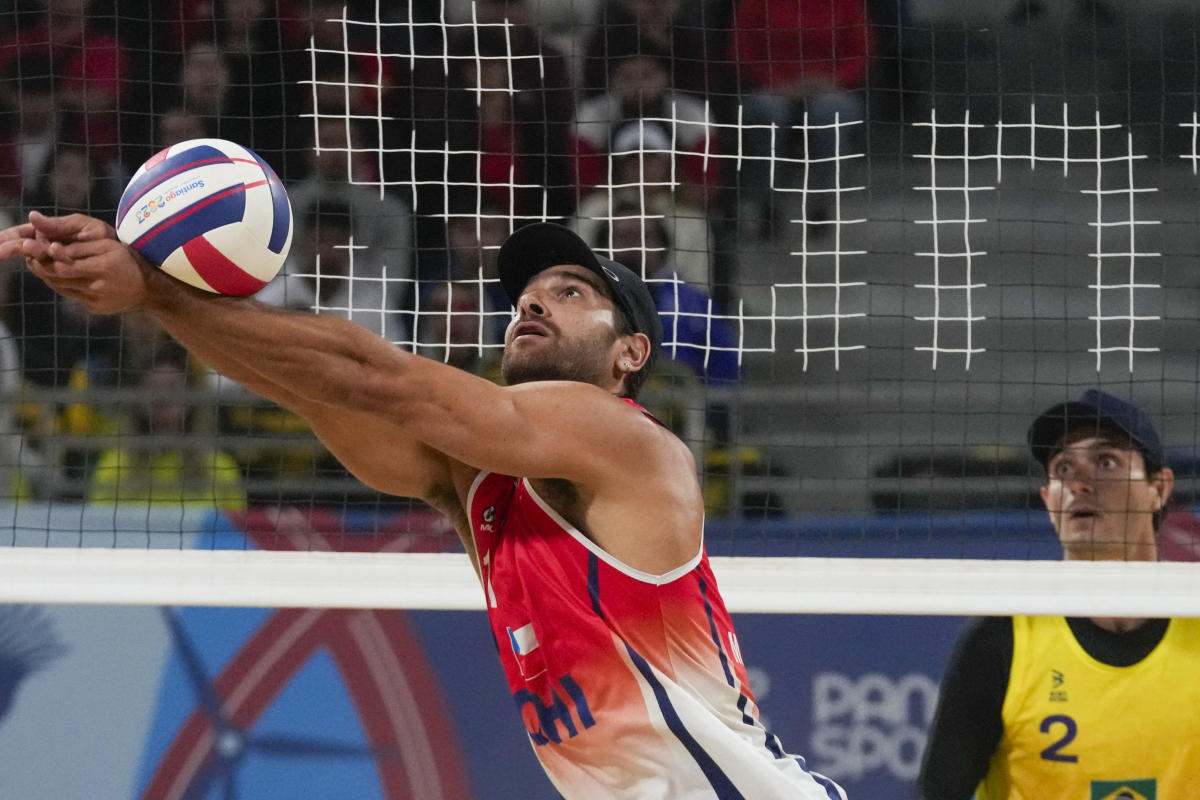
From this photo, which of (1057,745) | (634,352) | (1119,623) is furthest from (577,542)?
(1119,623)

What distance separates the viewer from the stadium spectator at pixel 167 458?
5730 mm

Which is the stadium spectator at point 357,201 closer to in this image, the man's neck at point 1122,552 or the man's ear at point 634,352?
the man's ear at point 634,352

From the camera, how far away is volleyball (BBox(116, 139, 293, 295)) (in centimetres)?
278

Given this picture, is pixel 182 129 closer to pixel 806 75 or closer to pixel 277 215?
pixel 806 75

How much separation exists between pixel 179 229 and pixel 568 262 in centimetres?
119

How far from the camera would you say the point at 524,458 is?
301cm

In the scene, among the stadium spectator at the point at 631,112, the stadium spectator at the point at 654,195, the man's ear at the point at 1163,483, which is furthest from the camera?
the stadium spectator at the point at 631,112

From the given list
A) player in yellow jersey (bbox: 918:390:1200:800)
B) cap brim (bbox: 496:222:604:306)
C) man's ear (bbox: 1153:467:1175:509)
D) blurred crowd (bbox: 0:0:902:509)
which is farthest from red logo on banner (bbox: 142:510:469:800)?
man's ear (bbox: 1153:467:1175:509)

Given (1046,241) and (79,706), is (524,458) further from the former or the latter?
(1046,241)

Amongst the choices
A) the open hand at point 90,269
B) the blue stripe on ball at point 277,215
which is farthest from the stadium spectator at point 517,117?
the open hand at point 90,269

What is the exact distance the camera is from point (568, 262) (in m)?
3.70

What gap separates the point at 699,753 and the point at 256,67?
4.89 meters

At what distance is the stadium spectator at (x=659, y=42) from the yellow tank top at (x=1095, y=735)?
3.28 m

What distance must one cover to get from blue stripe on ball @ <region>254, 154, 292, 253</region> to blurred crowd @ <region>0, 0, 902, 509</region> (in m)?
2.93
